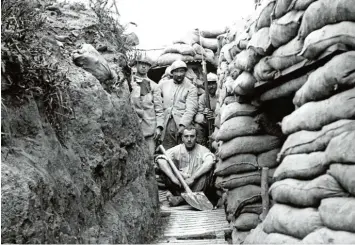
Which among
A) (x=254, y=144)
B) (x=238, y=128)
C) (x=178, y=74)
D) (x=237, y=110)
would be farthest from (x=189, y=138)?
(x=254, y=144)

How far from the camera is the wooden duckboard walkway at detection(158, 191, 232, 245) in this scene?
6.26 metres

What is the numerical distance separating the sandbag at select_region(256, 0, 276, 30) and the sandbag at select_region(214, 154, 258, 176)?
1278mm

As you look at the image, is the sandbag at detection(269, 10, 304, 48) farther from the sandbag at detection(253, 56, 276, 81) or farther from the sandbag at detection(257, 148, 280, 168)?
the sandbag at detection(257, 148, 280, 168)

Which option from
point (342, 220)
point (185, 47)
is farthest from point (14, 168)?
point (185, 47)

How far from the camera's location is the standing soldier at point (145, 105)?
9.09 m

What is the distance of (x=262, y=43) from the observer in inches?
180

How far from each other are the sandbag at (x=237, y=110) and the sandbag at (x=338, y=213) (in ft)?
7.23

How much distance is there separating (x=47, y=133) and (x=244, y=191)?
7.65ft

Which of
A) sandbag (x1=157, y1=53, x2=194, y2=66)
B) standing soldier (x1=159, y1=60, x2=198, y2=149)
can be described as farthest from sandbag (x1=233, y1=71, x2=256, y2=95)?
sandbag (x1=157, y1=53, x2=194, y2=66)

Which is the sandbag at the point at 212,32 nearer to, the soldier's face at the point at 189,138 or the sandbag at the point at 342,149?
the soldier's face at the point at 189,138

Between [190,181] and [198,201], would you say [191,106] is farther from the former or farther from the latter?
[198,201]

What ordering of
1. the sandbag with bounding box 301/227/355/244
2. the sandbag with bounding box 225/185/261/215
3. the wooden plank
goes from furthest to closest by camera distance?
the wooden plank
the sandbag with bounding box 225/185/261/215
the sandbag with bounding box 301/227/355/244

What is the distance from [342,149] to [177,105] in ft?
22.9

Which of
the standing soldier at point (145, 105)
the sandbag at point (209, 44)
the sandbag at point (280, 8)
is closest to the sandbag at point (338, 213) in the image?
the sandbag at point (280, 8)
